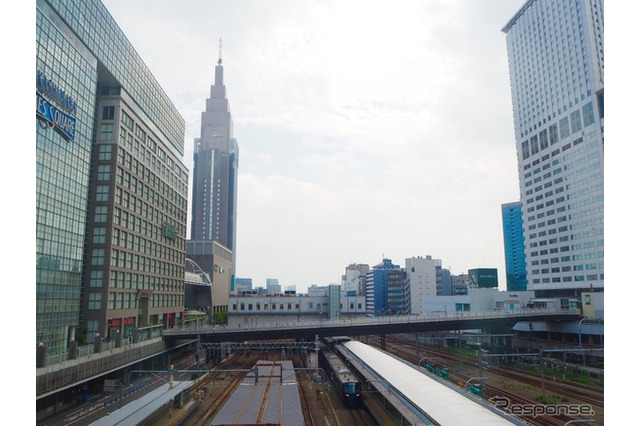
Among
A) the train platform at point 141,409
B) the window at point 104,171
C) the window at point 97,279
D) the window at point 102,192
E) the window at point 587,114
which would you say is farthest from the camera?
the window at point 587,114

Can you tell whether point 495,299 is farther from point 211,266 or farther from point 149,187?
point 149,187

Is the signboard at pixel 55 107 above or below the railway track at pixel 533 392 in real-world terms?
above

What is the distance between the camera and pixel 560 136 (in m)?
112

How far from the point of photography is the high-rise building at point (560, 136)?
329ft

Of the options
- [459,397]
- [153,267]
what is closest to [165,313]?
[153,267]

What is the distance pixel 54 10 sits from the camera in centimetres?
4844

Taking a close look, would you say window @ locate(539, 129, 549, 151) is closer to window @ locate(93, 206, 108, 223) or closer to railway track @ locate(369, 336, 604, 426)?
railway track @ locate(369, 336, 604, 426)

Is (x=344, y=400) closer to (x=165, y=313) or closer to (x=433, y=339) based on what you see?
(x=165, y=313)

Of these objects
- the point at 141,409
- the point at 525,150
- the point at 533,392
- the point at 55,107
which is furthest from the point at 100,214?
the point at 525,150

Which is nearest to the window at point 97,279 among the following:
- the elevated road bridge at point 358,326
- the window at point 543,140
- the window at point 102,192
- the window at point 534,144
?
the window at point 102,192

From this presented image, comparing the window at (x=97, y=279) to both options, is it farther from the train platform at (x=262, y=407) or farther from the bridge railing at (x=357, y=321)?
the train platform at (x=262, y=407)
